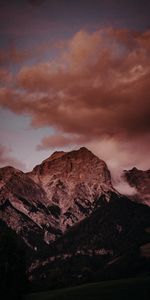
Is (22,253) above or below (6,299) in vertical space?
above

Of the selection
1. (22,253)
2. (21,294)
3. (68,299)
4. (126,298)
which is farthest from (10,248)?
(126,298)

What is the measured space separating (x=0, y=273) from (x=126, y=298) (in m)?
40.3

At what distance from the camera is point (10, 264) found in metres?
148

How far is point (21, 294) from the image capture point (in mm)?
141000

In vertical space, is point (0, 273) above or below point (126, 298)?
above

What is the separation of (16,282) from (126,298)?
116 ft

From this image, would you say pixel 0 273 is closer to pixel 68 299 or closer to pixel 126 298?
pixel 68 299

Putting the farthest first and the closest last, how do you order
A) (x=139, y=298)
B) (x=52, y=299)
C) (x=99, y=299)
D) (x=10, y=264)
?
1. (x=52, y=299)
2. (x=10, y=264)
3. (x=99, y=299)
4. (x=139, y=298)

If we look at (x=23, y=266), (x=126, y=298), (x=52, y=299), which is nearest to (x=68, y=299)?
(x=52, y=299)

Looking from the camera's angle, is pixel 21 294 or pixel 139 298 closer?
pixel 139 298

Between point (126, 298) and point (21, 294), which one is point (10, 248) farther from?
point (126, 298)

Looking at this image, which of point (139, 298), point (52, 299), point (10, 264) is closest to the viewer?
point (139, 298)

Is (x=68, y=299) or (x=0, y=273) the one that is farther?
(x=68, y=299)

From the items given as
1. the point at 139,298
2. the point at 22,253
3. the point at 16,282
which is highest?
the point at 22,253
